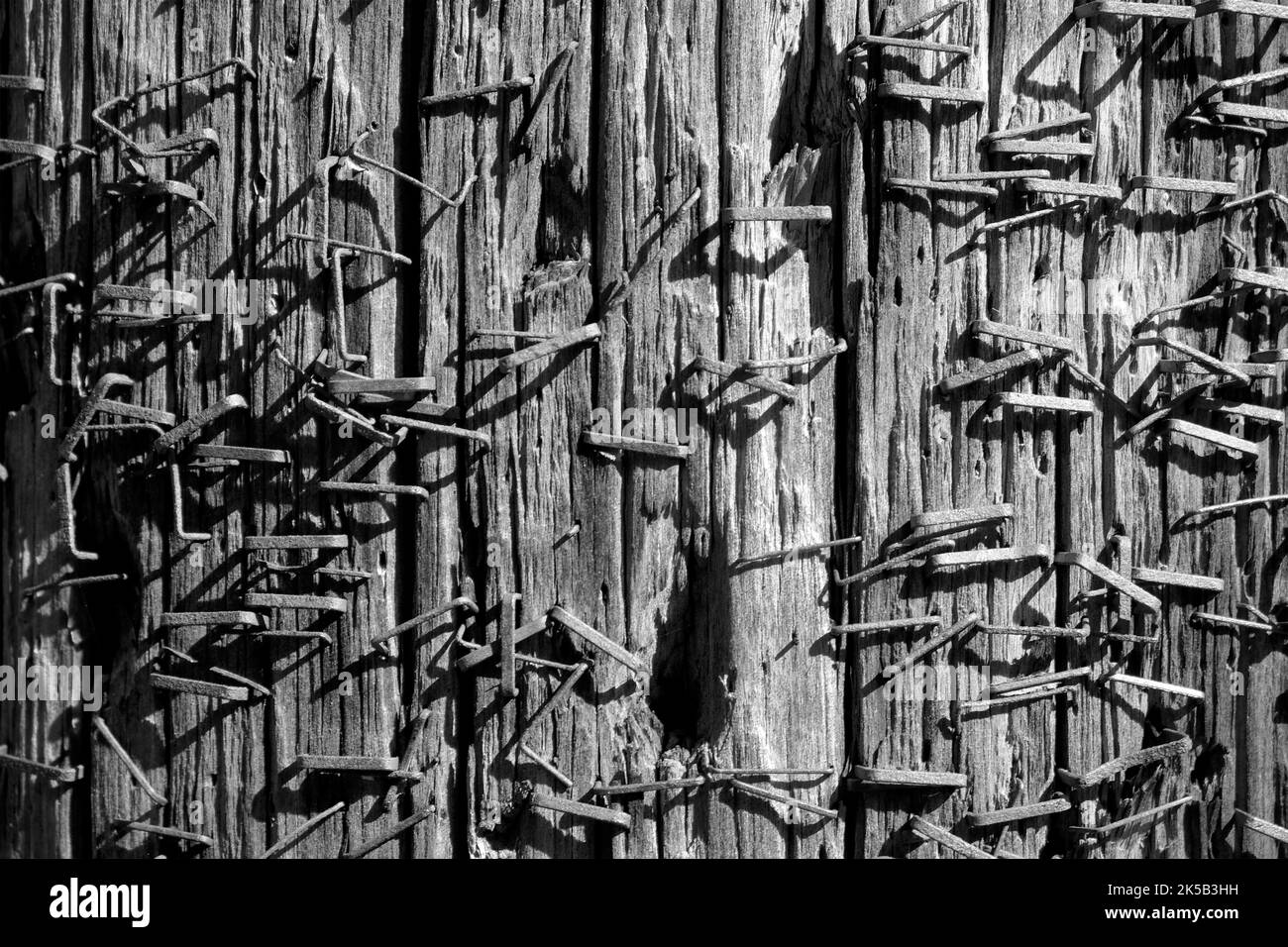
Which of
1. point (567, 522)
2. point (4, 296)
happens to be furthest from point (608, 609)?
point (4, 296)

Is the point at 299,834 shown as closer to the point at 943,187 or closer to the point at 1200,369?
the point at 943,187

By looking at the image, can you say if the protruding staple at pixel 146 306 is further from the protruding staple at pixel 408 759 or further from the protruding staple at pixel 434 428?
the protruding staple at pixel 408 759

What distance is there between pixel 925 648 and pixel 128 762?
2.38m

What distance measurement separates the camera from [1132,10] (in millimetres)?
2656

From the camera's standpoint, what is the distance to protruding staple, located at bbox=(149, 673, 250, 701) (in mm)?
2529

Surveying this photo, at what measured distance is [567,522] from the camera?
102 inches

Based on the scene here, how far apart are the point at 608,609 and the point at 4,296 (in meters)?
2.05

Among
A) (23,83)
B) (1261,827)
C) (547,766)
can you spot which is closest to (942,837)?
(1261,827)

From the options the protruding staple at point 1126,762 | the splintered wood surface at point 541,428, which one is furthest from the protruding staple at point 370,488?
the protruding staple at point 1126,762

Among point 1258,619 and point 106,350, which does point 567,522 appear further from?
point 1258,619

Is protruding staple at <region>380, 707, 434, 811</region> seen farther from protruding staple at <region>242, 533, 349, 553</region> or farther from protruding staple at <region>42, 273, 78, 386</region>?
protruding staple at <region>42, 273, 78, 386</region>

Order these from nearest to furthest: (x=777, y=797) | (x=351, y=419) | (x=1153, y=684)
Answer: (x=351, y=419) < (x=777, y=797) < (x=1153, y=684)

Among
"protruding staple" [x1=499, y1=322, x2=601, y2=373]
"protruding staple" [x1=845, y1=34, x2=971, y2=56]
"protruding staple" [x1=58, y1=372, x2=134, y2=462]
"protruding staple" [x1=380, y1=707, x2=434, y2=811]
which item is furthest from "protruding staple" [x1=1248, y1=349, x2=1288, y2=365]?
"protruding staple" [x1=58, y1=372, x2=134, y2=462]

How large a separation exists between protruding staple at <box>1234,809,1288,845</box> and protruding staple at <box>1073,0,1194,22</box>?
252 centimetres
